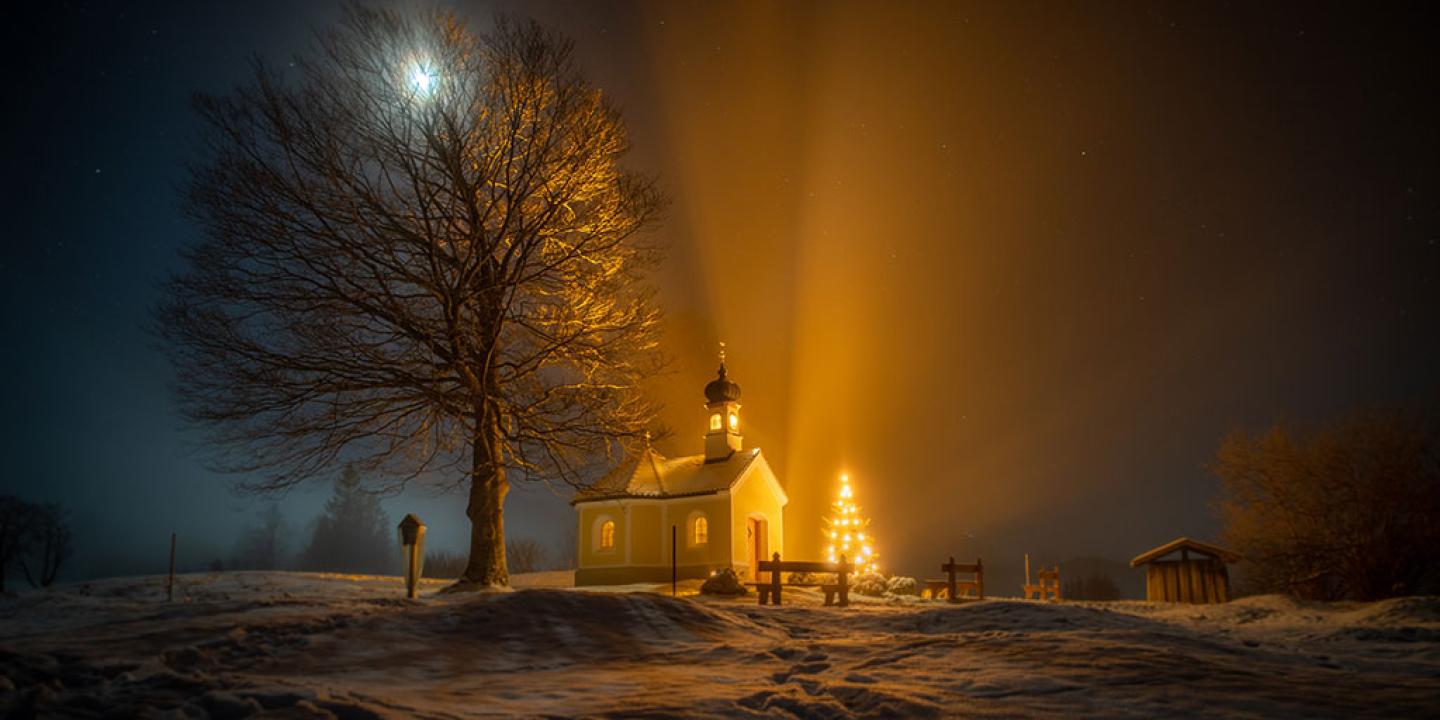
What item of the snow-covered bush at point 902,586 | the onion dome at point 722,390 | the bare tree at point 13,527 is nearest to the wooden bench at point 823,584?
the snow-covered bush at point 902,586

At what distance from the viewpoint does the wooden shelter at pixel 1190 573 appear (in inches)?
933

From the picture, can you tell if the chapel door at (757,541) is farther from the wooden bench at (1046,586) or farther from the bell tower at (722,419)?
the wooden bench at (1046,586)

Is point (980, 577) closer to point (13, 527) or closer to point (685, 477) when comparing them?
point (685, 477)

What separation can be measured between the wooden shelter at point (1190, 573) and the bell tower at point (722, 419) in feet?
54.3

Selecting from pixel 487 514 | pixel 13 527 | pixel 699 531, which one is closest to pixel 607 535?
pixel 699 531

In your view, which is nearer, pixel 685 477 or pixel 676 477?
pixel 685 477

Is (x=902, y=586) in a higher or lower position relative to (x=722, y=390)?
lower

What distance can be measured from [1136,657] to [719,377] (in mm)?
28591

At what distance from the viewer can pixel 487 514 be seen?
19.1 metres

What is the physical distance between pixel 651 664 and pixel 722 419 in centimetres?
2739

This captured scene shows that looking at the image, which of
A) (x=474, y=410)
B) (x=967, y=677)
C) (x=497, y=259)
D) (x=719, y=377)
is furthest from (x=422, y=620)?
(x=719, y=377)

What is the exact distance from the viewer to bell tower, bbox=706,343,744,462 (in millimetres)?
35562

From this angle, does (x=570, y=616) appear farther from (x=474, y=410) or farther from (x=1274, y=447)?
(x=1274, y=447)

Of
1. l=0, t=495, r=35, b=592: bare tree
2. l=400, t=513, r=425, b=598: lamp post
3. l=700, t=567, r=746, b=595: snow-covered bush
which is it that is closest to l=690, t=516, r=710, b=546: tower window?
A: l=700, t=567, r=746, b=595: snow-covered bush
